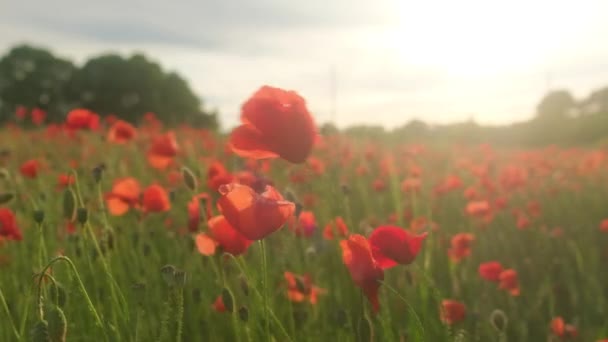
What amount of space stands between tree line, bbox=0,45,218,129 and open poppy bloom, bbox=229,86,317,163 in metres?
26.6

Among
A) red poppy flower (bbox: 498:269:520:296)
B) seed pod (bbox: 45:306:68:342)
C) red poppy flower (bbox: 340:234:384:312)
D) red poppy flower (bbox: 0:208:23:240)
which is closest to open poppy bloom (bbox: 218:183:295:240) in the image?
red poppy flower (bbox: 340:234:384:312)

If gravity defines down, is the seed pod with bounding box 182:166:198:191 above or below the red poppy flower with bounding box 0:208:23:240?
above

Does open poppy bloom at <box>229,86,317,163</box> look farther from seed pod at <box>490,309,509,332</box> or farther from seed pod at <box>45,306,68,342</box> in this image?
seed pod at <box>490,309,509,332</box>

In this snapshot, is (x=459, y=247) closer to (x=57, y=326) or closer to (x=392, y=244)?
(x=392, y=244)

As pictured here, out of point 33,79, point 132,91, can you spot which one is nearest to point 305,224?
point 132,91

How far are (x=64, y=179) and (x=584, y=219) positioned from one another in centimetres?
426

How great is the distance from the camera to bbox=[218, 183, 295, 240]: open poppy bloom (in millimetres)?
1300

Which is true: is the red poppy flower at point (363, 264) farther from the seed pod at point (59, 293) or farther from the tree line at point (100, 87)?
the tree line at point (100, 87)

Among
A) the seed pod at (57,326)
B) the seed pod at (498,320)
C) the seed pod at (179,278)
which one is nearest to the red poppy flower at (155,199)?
the seed pod at (179,278)

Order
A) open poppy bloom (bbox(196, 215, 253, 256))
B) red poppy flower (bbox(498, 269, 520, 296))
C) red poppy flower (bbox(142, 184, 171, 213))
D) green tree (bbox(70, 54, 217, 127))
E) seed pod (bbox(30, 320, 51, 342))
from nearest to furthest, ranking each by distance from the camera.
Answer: seed pod (bbox(30, 320, 51, 342))
open poppy bloom (bbox(196, 215, 253, 256))
red poppy flower (bbox(142, 184, 171, 213))
red poppy flower (bbox(498, 269, 520, 296))
green tree (bbox(70, 54, 217, 127))

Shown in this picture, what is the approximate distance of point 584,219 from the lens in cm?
546

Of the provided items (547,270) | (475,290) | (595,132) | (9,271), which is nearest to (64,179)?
(9,271)

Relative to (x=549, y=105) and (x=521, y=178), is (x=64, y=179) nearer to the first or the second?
(x=521, y=178)

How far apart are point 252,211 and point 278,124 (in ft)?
0.79
